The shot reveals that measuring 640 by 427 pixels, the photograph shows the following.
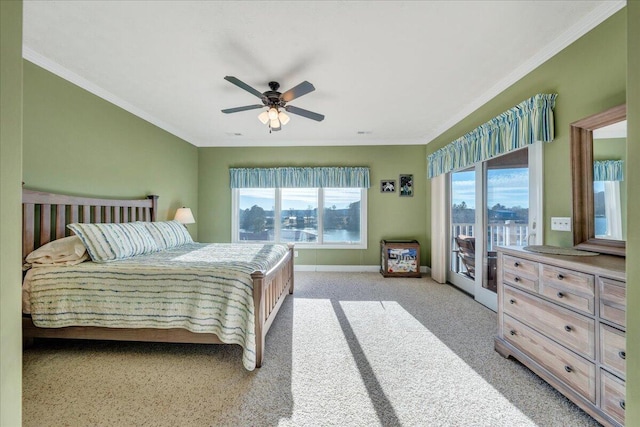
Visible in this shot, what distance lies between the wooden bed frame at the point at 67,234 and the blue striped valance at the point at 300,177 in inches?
86.7

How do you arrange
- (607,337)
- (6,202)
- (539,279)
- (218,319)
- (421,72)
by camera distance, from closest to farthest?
(6,202) < (607,337) < (539,279) < (218,319) < (421,72)

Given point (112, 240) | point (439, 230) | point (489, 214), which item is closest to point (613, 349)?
point (489, 214)

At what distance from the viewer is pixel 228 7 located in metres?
1.79

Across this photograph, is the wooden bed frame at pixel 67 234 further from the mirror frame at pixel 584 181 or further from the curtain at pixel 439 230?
the curtain at pixel 439 230

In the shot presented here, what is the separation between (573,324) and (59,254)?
3890mm

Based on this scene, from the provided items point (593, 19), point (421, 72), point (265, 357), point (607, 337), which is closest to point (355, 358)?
point (265, 357)

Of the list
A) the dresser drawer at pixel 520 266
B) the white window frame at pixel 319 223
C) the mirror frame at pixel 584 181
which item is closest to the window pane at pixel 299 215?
the white window frame at pixel 319 223

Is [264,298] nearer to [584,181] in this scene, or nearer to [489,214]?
[584,181]

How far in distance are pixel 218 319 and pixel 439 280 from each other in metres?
3.60

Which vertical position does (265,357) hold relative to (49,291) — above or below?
below

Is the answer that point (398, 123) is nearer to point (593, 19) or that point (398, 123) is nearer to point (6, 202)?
point (593, 19)

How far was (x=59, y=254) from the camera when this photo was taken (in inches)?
89.3

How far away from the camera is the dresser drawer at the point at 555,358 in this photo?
4.75 ft

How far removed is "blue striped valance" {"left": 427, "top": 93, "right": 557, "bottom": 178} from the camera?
222 cm
